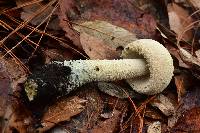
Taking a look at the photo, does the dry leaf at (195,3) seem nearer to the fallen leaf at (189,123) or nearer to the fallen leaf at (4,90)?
the fallen leaf at (189,123)

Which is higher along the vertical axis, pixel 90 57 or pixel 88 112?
pixel 90 57

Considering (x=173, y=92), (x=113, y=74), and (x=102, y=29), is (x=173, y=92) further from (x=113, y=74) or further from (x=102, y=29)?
(x=102, y=29)

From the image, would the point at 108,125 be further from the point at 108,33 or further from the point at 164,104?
the point at 108,33

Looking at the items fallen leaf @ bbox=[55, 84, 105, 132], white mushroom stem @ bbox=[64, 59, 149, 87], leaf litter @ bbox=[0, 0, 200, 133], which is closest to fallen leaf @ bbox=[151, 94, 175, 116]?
leaf litter @ bbox=[0, 0, 200, 133]

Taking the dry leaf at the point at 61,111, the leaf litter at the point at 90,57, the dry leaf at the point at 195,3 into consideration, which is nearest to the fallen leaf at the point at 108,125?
the leaf litter at the point at 90,57

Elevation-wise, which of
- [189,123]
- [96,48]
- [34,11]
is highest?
[34,11]

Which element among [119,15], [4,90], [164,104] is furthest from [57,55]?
[164,104]
